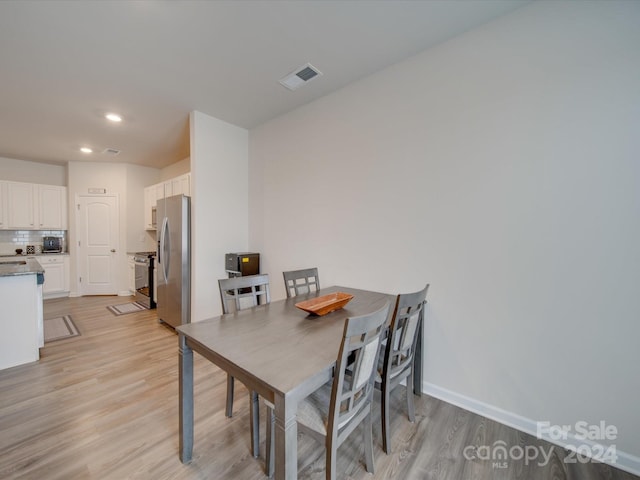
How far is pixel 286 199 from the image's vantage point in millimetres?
3293

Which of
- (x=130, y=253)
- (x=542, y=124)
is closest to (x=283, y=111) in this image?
(x=542, y=124)

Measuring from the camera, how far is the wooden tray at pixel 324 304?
1735 millimetres

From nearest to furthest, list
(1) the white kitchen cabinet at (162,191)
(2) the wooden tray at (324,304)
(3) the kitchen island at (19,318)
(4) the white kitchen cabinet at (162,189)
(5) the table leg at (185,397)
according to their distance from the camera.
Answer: (5) the table leg at (185,397), (2) the wooden tray at (324,304), (3) the kitchen island at (19,318), (1) the white kitchen cabinet at (162,191), (4) the white kitchen cabinet at (162,189)

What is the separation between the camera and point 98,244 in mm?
5535

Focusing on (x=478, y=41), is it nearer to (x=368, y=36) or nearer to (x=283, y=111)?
(x=368, y=36)

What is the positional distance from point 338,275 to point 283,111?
2198 mm

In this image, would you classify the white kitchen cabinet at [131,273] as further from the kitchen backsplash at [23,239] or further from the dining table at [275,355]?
the dining table at [275,355]

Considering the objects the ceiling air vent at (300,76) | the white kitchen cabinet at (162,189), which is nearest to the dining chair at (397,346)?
the ceiling air vent at (300,76)

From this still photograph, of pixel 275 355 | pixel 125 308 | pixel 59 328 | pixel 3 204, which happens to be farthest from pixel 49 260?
pixel 275 355

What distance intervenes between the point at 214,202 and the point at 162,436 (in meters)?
2.54

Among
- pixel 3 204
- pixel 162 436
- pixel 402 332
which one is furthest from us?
pixel 3 204

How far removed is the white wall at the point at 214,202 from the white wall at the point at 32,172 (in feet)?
15.9

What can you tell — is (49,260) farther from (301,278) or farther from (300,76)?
(300,76)

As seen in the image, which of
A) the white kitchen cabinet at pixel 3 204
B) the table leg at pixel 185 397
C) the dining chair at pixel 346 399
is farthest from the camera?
the white kitchen cabinet at pixel 3 204
